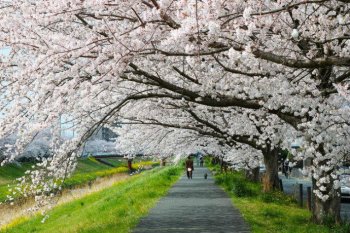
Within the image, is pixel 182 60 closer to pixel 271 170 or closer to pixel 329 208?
pixel 329 208

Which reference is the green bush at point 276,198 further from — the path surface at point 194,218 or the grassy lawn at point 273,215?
the path surface at point 194,218

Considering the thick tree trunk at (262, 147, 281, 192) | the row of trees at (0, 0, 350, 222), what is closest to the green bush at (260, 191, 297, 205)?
the thick tree trunk at (262, 147, 281, 192)

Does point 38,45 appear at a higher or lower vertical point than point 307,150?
higher

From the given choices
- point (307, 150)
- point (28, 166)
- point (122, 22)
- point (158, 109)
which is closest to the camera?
point (122, 22)

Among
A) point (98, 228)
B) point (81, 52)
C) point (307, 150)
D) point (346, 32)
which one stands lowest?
point (98, 228)

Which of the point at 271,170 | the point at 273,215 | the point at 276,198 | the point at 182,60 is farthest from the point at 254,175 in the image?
the point at 182,60

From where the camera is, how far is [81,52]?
7.12 metres

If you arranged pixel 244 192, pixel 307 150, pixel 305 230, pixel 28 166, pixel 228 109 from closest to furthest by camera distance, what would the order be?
pixel 307 150, pixel 305 230, pixel 228 109, pixel 244 192, pixel 28 166

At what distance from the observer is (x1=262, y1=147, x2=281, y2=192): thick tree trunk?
2134 cm

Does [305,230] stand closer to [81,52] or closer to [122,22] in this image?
[122,22]

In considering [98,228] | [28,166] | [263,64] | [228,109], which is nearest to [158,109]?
[228,109]

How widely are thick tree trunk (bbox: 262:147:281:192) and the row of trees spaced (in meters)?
6.72

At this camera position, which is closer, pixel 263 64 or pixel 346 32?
pixel 346 32

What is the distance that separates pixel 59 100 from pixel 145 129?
14190 millimetres
